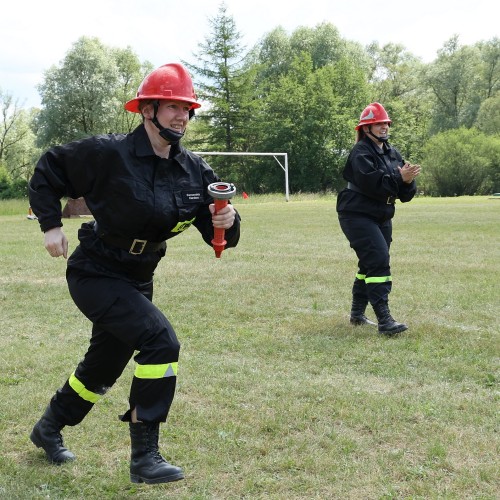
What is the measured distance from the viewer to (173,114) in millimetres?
3732

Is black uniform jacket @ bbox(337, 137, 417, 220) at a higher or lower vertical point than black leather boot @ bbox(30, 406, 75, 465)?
higher

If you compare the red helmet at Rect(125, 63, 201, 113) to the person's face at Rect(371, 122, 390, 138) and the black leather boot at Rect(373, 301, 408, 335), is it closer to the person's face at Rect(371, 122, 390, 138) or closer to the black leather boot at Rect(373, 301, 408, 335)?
the person's face at Rect(371, 122, 390, 138)

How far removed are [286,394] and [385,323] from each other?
2.19m

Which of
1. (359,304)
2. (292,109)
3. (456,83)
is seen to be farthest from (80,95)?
(359,304)

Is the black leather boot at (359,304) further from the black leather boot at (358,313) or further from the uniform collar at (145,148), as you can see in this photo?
the uniform collar at (145,148)

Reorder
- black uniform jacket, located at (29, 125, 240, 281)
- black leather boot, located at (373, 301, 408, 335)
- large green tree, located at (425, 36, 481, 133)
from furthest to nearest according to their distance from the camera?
1. large green tree, located at (425, 36, 481, 133)
2. black leather boot, located at (373, 301, 408, 335)
3. black uniform jacket, located at (29, 125, 240, 281)

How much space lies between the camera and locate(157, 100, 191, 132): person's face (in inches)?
146

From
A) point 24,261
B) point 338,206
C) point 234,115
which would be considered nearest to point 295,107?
point 234,115

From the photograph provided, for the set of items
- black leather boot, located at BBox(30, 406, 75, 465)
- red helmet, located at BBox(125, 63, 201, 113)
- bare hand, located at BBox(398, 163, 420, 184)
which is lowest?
black leather boot, located at BBox(30, 406, 75, 465)

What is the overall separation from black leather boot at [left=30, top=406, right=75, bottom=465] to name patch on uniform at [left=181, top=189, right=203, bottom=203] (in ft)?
5.04

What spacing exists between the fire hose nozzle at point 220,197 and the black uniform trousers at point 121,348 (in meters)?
0.49

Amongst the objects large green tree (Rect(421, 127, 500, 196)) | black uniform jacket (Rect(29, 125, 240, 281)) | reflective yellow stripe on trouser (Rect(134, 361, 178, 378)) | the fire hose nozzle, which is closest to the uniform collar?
black uniform jacket (Rect(29, 125, 240, 281))

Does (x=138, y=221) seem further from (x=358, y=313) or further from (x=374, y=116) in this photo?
(x=358, y=313)

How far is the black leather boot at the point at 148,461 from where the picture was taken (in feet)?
11.3
